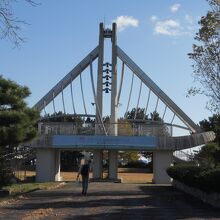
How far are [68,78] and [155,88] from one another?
9.89 m

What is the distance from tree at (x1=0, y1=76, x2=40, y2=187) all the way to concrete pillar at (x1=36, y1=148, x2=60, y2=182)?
22.6 m

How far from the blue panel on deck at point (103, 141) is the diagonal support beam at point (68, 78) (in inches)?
520

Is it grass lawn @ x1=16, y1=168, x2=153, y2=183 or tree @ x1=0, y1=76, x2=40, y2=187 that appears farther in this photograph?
grass lawn @ x1=16, y1=168, x2=153, y2=183

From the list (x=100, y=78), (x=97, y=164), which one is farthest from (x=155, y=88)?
(x=97, y=164)

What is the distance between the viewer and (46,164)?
49281 mm

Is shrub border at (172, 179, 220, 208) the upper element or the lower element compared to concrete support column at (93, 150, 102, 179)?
lower

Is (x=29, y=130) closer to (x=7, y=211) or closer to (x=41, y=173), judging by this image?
(x=7, y=211)

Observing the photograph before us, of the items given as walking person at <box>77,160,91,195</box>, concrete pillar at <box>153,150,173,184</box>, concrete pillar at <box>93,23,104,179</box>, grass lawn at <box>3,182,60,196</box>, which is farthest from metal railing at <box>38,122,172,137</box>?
walking person at <box>77,160,91,195</box>

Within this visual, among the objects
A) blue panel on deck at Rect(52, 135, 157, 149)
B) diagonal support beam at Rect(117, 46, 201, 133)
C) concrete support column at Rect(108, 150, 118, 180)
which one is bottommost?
concrete support column at Rect(108, 150, 118, 180)

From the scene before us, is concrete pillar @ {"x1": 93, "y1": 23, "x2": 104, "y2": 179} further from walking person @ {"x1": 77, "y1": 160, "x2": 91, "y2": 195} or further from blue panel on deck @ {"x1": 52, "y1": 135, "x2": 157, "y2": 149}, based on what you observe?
walking person @ {"x1": 77, "y1": 160, "x2": 91, "y2": 195}

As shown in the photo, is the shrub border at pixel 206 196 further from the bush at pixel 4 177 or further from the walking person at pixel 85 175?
the bush at pixel 4 177

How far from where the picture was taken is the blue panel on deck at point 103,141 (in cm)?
4781

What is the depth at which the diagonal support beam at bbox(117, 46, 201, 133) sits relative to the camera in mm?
59022

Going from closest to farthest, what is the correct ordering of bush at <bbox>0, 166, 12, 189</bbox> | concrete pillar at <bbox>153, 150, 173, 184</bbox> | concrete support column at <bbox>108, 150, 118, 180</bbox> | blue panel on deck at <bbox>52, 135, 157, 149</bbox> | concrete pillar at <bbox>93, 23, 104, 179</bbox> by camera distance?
bush at <bbox>0, 166, 12, 189</bbox> < blue panel on deck at <bbox>52, 135, 157, 149</bbox> < concrete pillar at <bbox>153, 150, 173, 184</bbox> < concrete support column at <bbox>108, 150, 118, 180</bbox> < concrete pillar at <bbox>93, 23, 104, 179</bbox>
